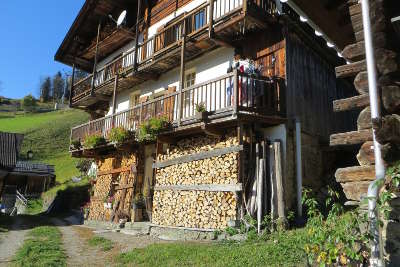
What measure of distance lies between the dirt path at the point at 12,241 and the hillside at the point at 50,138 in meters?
20.8

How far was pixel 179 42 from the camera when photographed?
1279 centimetres

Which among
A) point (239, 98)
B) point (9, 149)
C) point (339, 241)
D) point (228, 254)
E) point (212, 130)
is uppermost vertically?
point (9, 149)

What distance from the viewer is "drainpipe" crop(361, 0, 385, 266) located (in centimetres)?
387

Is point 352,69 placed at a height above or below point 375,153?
above

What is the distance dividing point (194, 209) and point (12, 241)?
20.0 ft

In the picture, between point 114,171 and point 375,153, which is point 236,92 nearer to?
point 375,153

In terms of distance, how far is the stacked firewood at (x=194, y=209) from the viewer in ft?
33.0

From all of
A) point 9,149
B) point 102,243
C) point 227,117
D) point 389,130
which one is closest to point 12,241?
point 102,243

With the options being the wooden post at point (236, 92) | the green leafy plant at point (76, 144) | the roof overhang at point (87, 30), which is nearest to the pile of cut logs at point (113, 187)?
the green leafy plant at point (76, 144)

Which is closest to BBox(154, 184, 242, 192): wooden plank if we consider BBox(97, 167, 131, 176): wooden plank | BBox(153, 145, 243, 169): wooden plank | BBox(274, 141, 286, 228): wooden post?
BBox(153, 145, 243, 169): wooden plank

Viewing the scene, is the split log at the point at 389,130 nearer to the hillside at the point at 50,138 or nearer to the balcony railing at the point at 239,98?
the balcony railing at the point at 239,98

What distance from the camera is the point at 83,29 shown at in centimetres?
2052

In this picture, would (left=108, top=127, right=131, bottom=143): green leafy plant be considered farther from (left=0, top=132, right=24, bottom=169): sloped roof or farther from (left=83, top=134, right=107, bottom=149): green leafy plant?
(left=0, top=132, right=24, bottom=169): sloped roof

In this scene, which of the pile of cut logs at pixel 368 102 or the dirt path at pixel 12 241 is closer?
the pile of cut logs at pixel 368 102
